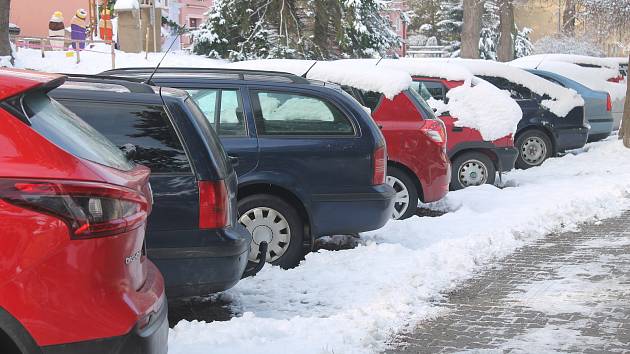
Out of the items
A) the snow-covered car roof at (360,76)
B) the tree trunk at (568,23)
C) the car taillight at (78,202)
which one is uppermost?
the tree trunk at (568,23)

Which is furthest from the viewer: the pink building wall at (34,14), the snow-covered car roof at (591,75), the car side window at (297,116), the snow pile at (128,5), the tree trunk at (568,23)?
the pink building wall at (34,14)

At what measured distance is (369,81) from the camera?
9.95 metres

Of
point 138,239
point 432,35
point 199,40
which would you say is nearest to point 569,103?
point 138,239

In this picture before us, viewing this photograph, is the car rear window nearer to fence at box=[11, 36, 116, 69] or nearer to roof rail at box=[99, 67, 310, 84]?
roof rail at box=[99, 67, 310, 84]

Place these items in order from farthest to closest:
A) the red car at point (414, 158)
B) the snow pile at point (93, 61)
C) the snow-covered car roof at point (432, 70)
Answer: the snow pile at point (93, 61) < the snow-covered car roof at point (432, 70) < the red car at point (414, 158)

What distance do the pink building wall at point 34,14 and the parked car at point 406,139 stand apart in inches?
1523

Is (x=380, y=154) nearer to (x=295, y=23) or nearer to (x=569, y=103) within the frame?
(x=569, y=103)

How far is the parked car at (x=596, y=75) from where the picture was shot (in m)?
18.7

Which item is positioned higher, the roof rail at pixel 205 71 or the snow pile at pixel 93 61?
the snow pile at pixel 93 61

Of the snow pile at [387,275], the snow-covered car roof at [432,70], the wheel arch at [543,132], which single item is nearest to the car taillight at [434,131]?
the snow pile at [387,275]

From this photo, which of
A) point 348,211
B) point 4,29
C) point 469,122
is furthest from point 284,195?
point 4,29

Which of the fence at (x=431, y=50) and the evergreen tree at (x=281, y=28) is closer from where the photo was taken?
the evergreen tree at (x=281, y=28)

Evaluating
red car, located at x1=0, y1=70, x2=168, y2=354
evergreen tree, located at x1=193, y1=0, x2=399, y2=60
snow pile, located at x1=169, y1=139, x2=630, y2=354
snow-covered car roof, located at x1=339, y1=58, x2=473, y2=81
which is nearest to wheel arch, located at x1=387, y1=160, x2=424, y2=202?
snow pile, located at x1=169, y1=139, x2=630, y2=354

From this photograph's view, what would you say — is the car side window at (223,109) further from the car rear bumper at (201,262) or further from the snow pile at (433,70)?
the snow pile at (433,70)
